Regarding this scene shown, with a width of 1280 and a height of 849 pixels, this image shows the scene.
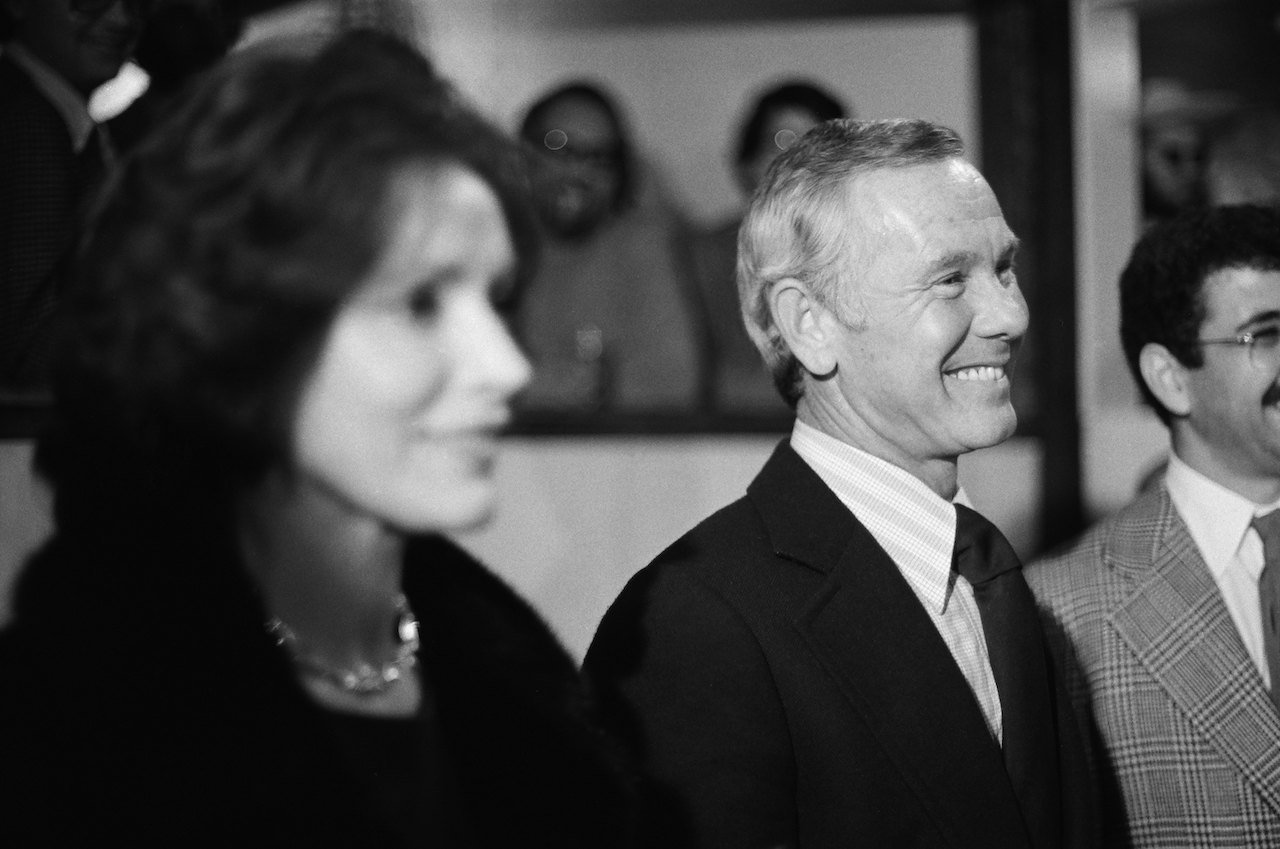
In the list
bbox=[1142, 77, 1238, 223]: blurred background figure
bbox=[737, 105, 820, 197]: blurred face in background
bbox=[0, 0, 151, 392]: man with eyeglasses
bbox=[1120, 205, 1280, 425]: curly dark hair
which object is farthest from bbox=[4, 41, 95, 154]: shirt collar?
bbox=[1142, 77, 1238, 223]: blurred background figure

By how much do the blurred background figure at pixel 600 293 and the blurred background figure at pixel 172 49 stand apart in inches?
64.6

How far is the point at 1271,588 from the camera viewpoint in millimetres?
1786

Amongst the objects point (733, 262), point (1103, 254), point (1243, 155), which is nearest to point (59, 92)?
point (733, 262)

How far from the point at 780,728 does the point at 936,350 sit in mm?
Result: 431

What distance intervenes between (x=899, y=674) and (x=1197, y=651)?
0.67 m

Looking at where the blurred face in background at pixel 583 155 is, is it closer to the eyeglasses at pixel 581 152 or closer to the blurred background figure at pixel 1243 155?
the eyeglasses at pixel 581 152

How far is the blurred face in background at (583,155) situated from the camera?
3.31 m

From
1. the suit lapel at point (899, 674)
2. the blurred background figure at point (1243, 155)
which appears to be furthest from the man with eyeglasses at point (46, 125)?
the blurred background figure at point (1243, 155)

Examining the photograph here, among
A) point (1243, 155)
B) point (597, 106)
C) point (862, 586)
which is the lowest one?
point (862, 586)

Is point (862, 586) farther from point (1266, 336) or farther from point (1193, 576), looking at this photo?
point (1266, 336)

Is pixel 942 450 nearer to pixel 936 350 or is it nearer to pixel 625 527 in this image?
pixel 936 350

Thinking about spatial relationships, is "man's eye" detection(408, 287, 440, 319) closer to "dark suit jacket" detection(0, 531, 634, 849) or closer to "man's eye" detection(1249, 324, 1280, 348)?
"dark suit jacket" detection(0, 531, 634, 849)

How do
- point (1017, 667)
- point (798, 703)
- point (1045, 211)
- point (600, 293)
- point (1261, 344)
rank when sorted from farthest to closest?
point (600, 293)
point (1045, 211)
point (1261, 344)
point (1017, 667)
point (798, 703)

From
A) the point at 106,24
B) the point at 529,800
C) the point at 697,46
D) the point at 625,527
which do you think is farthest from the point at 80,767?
the point at 697,46
